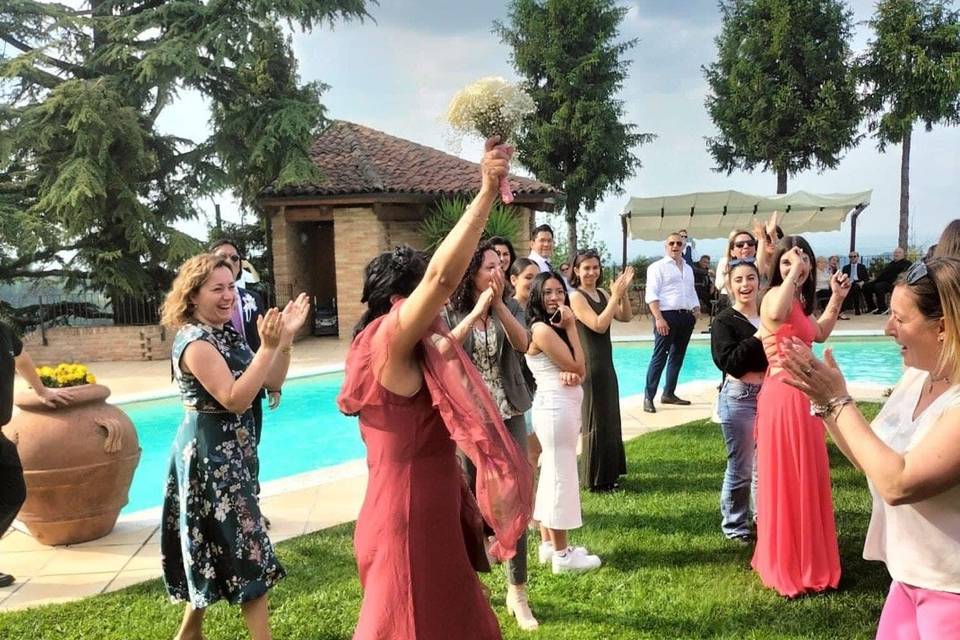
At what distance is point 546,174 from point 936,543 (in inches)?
1068

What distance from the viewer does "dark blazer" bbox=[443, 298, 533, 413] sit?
13.7ft

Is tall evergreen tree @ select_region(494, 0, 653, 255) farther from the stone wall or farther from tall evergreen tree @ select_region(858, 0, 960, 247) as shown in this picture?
the stone wall

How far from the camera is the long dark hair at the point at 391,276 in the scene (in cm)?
230

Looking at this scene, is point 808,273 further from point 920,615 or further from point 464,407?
point 464,407

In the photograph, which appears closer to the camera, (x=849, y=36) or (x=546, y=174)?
(x=849, y=36)

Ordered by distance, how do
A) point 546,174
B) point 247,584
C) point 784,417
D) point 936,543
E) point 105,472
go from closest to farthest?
point 936,543, point 247,584, point 784,417, point 105,472, point 546,174

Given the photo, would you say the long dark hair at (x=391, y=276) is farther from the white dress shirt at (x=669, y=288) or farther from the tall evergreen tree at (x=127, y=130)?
the tall evergreen tree at (x=127, y=130)

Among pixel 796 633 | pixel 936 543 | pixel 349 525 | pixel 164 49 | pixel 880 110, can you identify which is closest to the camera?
pixel 936 543

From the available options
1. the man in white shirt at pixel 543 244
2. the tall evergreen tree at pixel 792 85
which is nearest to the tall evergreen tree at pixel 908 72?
the tall evergreen tree at pixel 792 85

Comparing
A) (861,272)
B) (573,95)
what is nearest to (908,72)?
(861,272)

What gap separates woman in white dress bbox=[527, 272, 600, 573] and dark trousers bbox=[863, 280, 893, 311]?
18.5 meters

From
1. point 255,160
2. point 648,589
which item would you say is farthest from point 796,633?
point 255,160

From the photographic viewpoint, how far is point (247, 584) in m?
3.07

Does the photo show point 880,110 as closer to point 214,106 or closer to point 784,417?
point 214,106
